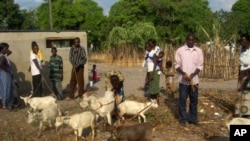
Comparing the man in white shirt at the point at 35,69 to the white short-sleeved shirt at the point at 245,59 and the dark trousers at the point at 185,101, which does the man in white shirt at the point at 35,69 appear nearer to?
the dark trousers at the point at 185,101

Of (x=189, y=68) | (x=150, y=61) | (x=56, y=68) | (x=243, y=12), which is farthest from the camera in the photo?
(x=243, y=12)

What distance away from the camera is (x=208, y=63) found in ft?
54.6

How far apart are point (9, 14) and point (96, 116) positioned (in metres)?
35.4

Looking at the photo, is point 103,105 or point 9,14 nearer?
point 103,105

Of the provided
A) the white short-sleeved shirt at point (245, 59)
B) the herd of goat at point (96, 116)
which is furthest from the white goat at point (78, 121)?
the white short-sleeved shirt at point (245, 59)

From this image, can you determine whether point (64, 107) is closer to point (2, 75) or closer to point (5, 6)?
point (2, 75)

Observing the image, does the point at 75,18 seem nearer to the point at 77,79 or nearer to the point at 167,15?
the point at 167,15

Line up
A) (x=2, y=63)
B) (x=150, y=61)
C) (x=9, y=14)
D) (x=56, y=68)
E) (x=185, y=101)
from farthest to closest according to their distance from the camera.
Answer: (x=9, y=14) → (x=56, y=68) → (x=150, y=61) → (x=2, y=63) → (x=185, y=101)

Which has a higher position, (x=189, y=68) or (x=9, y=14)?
(x=9, y=14)

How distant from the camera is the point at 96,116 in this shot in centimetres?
710

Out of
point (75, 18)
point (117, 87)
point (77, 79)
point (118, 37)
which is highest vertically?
point (75, 18)

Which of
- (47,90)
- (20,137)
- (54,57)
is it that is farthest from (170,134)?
(47,90)

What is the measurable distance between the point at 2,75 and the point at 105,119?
350cm

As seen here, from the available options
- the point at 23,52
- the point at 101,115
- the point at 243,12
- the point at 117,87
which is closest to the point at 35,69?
the point at 23,52
